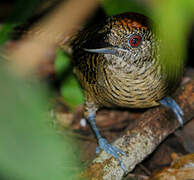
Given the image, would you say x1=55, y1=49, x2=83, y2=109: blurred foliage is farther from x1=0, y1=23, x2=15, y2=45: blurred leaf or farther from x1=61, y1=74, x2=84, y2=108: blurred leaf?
x1=0, y1=23, x2=15, y2=45: blurred leaf

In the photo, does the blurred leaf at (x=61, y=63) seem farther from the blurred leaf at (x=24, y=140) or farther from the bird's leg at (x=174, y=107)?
the blurred leaf at (x=24, y=140)

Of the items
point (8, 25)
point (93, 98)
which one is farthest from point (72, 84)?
point (8, 25)

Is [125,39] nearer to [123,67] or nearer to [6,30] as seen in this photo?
[123,67]

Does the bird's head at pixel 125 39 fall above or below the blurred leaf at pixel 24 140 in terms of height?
below

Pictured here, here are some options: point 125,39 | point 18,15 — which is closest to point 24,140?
point 125,39

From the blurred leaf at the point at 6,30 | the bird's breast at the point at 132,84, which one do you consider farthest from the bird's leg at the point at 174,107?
the blurred leaf at the point at 6,30

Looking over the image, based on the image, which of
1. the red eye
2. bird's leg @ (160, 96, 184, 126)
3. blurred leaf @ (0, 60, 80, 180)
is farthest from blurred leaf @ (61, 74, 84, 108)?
blurred leaf @ (0, 60, 80, 180)
